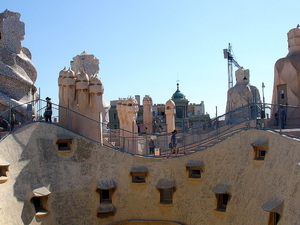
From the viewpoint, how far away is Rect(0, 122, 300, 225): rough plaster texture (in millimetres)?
9086

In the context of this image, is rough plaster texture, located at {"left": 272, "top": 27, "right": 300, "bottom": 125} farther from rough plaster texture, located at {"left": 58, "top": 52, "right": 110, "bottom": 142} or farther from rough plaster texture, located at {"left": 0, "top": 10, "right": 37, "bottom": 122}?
rough plaster texture, located at {"left": 0, "top": 10, "right": 37, "bottom": 122}

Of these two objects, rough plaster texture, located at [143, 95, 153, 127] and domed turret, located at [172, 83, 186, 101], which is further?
domed turret, located at [172, 83, 186, 101]

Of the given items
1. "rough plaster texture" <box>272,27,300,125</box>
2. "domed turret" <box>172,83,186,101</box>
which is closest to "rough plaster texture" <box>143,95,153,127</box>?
"rough plaster texture" <box>272,27,300,125</box>

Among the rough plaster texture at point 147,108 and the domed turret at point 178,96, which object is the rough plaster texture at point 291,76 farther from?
the domed turret at point 178,96

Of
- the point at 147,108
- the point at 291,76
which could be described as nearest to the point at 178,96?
the point at 147,108

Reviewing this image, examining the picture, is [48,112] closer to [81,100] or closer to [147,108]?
[81,100]

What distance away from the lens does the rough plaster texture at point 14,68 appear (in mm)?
13398

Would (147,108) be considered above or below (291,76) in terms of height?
below

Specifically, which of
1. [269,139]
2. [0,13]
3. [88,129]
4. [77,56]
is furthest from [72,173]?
[77,56]

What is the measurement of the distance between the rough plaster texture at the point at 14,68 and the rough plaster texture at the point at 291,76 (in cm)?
933

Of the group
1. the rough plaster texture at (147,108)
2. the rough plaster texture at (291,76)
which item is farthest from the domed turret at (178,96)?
the rough plaster texture at (291,76)

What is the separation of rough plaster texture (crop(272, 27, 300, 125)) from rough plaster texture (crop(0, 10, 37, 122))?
9328 millimetres

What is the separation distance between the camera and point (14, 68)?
545 inches

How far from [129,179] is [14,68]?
6117 mm
